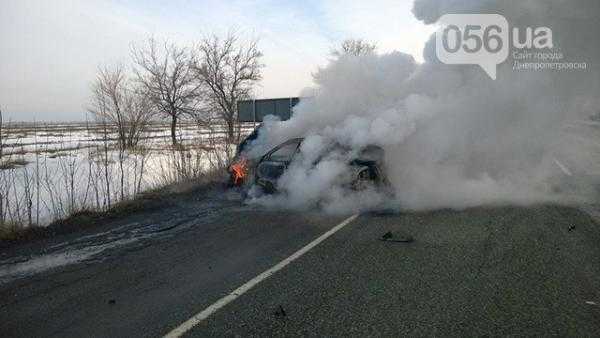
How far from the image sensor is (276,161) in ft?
27.2

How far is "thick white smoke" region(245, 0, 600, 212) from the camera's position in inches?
322

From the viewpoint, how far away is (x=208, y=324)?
11.4 ft

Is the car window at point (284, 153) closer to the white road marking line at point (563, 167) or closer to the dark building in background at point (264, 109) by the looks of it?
the dark building in background at point (264, 109)

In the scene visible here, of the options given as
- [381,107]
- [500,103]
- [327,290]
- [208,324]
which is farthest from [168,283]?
[500,103]

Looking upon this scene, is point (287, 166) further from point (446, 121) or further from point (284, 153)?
point (446, 121)

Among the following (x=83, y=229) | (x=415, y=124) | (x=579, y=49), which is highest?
(x=579, y=49)

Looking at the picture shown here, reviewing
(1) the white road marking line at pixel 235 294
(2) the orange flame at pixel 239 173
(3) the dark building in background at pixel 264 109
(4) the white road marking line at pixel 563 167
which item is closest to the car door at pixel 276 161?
(2) the orange flame at pixel 239 173

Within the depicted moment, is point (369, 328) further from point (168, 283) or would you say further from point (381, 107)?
point (381, 107)

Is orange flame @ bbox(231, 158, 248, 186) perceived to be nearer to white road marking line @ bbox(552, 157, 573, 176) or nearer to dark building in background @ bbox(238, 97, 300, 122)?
dark building in background @ bbox(238, 97, 300, 122)

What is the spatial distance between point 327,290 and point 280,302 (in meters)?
0.50

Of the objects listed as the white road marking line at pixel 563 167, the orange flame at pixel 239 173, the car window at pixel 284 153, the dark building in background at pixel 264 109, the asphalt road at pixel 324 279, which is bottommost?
the asphalt road at pixel 324 279

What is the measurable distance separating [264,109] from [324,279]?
11.8 m

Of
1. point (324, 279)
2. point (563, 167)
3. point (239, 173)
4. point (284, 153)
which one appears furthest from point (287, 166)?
point (563, 167)

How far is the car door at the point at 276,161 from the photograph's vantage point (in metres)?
8.14
